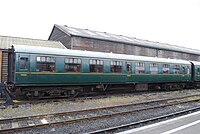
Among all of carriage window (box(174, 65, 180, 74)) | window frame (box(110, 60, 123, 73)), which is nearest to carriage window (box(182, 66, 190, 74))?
carriage window (box(174, 65, 180, 74))

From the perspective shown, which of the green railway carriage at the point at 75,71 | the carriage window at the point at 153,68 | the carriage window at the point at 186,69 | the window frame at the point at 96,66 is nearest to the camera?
the green railway carriage at the point at 75,71

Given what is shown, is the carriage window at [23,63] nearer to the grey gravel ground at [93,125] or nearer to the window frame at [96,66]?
the window frame at [96,66]

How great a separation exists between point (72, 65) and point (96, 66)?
6.31 ft

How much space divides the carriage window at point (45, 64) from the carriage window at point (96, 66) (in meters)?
2.81

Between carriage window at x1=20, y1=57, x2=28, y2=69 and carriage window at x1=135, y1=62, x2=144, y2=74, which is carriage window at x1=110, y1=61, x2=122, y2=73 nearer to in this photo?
carriage window at x1=135, y1=62, x2=144, y2=74

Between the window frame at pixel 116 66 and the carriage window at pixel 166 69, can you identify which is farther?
the carriage window at pixel 166 69

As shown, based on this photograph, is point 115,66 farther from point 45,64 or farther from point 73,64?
point 45,64

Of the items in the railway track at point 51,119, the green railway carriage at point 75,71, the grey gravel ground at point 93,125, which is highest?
the green railway carriage at point 75,71

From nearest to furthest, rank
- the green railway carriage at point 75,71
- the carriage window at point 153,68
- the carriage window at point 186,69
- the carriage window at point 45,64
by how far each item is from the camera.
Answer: the green railway carriage at point 75,71 < the carriage window at point 45,64 < the carriage window at point 153,68 < the carriage window at point 186,69

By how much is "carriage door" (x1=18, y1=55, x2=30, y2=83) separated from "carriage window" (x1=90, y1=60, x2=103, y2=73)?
4303 mm

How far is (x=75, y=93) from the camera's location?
13734 millimetres

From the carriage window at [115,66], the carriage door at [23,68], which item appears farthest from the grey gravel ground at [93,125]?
the carriage window at [115,66]

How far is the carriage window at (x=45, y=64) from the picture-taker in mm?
11672

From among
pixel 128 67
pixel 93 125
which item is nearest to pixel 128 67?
pixel 128 67
